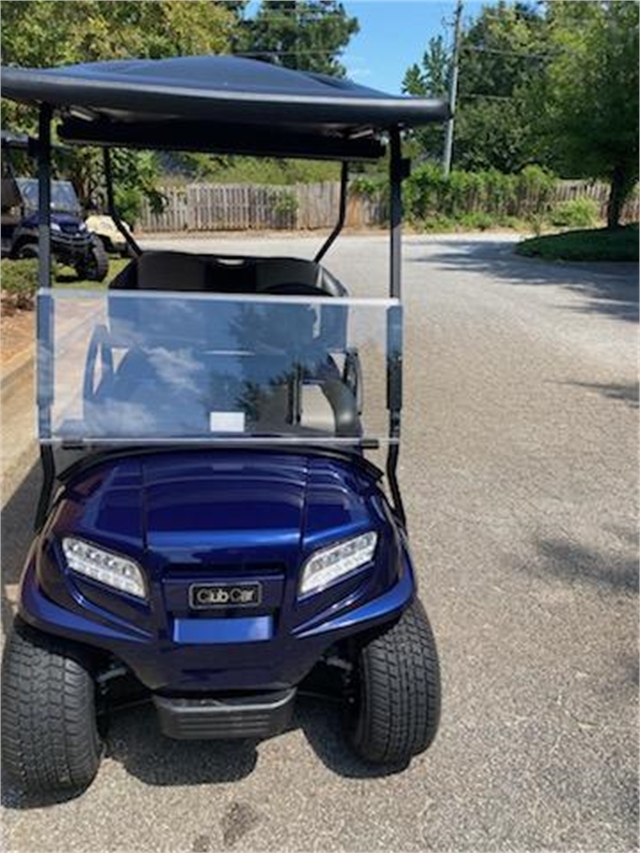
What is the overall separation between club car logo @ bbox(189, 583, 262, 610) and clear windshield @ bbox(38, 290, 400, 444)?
1.75ft

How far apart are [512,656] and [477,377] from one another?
4.20m

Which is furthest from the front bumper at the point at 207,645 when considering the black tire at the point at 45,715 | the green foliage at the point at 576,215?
the green foliage at the point at 576,215

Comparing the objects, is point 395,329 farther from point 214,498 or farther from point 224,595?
point 224,595

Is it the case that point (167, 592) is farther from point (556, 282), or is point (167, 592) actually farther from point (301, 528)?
point (556, 282)

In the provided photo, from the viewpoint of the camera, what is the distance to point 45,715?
206 centimetres

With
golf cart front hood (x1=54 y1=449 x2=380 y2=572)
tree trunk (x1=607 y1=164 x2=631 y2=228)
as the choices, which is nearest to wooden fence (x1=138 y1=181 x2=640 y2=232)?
tree trunk (x1=607 y1=164 x2=631 y2=228)

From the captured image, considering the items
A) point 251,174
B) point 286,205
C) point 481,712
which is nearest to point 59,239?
point 481,712

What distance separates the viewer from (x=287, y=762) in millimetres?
2391

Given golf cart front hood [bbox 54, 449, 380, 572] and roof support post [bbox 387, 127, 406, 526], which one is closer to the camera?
golf cart front hood [bbox 54, 449, 380, 572]

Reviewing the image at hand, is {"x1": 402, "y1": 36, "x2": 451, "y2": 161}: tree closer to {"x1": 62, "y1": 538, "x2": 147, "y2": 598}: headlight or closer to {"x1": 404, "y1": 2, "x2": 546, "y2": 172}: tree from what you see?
{"x1": 404, "y1": 2, "x2": 546, "y2": 172}: tree

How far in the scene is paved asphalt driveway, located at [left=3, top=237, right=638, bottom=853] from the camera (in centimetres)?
217

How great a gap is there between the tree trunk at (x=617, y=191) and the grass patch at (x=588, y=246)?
0.70 meters

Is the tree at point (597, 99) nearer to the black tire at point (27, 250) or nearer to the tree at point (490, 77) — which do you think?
the black tire at point (27, 250)

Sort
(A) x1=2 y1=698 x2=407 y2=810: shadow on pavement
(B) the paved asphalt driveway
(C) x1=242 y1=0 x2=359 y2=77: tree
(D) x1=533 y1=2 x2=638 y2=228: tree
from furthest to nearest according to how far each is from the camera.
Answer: (C) x1=242 y1=0 x2=359 y2=77: tree → (D) x1=533 y1=2 x2=638 y2=228: tree → (A) x1=2 y1=698 x2=407 y2=810: shadow on pavement → (B) the paved asphalt driveway
